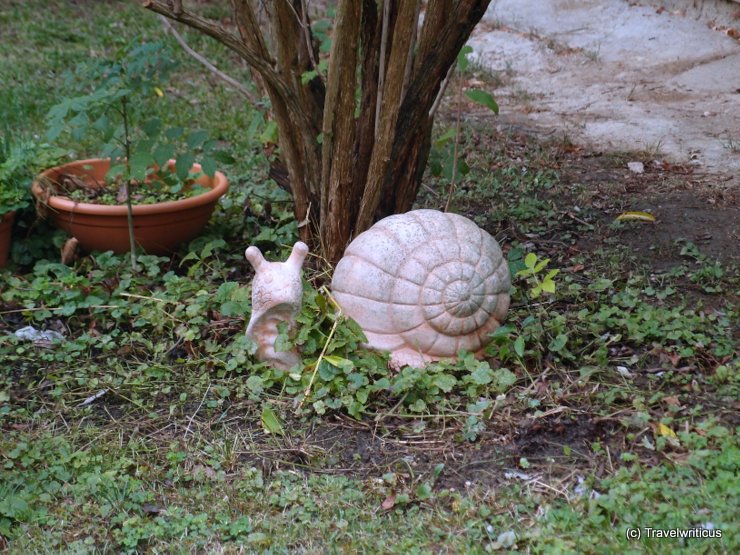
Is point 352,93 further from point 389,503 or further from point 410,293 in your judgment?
point 389,503

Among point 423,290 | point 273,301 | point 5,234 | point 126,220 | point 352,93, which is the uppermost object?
point 352,93

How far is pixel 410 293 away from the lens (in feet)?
11.1

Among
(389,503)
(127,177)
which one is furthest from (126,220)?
(389,503)

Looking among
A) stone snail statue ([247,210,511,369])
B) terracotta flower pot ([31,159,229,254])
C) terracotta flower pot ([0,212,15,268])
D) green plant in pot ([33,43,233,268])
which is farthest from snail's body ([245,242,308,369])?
terracotta flower pot ([0,212,15,268])

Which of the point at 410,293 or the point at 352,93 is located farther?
the point at 352,93

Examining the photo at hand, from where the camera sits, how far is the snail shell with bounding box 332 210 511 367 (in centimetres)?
337

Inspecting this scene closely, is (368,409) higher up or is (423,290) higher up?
(423,290)

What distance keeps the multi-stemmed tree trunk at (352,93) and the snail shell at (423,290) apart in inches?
18.3

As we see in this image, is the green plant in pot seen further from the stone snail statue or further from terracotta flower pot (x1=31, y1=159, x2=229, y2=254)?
the stone snail statue

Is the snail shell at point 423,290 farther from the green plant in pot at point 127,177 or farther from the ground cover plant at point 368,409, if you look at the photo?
the green plant in pot at point 127,177

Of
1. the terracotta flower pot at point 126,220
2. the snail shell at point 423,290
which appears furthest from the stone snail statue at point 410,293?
the terracotta flower pot at point 126,220

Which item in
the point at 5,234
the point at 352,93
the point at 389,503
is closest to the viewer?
the point at 389,503

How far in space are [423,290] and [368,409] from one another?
0.52 metres

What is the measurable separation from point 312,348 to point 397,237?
574mm
